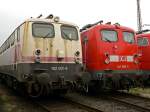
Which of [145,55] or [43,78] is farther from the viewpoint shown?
[145,55]

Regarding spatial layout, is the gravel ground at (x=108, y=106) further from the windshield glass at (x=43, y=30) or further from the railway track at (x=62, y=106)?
the windshield glass at (x=43, y=30)

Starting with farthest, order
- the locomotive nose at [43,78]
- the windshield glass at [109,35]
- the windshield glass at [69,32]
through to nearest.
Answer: the windshield glass at [109,35] < the windshield glass at [69,32] < the locomotive nose at [43,78]

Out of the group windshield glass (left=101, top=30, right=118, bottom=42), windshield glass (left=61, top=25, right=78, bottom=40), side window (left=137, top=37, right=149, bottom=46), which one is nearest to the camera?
windshield glass (left=61, top=25, right=78, bottom=40)

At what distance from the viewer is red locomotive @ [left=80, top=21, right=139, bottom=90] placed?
515 inches

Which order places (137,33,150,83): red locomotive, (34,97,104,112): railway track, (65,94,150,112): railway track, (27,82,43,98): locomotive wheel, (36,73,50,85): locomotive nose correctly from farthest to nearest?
(137,33,150,83): red locomotive → (27,82,43,98): locomotive wheel → (36,73,50,85): locomotive nose → (34,97,104,112): railway track → (65,94,150,112): railway track

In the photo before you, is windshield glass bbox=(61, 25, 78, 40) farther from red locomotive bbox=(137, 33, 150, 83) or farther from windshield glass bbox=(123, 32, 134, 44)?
red locomotive bbox=(137, 33, 150, 83)

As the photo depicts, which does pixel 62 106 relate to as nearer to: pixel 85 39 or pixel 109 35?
pixel 85 39

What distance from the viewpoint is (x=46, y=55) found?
1130cm

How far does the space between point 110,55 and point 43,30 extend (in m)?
3.25

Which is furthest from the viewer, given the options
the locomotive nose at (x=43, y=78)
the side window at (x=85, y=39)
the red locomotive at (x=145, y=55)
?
the red locomotive at (x=145, y=55)

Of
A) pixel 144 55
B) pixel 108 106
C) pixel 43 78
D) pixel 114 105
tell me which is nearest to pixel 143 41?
pixel 144 55

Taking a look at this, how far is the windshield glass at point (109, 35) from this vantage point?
13.4 meters

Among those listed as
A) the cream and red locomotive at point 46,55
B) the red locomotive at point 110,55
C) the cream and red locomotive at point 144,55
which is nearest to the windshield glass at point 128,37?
the red locomotive at point 110,55

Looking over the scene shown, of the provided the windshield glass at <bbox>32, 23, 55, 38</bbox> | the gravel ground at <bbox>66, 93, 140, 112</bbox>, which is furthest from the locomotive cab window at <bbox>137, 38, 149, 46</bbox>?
the windshield glass at <bbox>32, 23, 55, 38</bbox>
